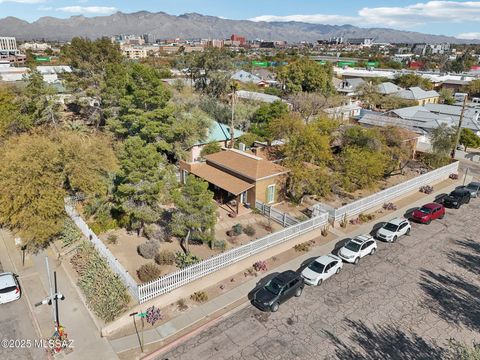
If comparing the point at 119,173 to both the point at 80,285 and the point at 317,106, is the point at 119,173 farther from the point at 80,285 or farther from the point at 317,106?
the point at 317,106

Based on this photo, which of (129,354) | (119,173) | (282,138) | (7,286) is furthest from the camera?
(282,138)

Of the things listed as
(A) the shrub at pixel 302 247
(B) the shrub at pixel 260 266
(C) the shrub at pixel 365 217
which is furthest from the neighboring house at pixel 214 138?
(B) the shrub at pixel 260 266

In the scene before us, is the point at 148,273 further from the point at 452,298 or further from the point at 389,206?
the point at 389,206

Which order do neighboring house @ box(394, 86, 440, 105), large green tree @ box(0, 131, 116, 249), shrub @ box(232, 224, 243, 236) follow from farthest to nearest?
neighboring house @ box(394, 86, 440, 105) < shrub @ box(232, 224, 243, 236) < large green tree @ box(0, 131, 116, 249)

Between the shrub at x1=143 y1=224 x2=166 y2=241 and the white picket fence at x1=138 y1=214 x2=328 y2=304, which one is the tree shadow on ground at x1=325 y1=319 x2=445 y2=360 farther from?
the shrub at x1=143 y1=224 x2=166 y2=241

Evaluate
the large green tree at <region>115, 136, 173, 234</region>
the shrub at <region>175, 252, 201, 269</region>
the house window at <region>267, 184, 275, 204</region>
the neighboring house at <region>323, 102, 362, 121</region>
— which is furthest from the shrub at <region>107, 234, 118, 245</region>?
the neighboring house at <region>323, 102, 362, 121</region>

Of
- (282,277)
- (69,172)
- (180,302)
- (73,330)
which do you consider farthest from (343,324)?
(69,172)

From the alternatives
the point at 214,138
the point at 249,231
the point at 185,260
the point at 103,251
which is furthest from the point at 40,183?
the point at 214,138
